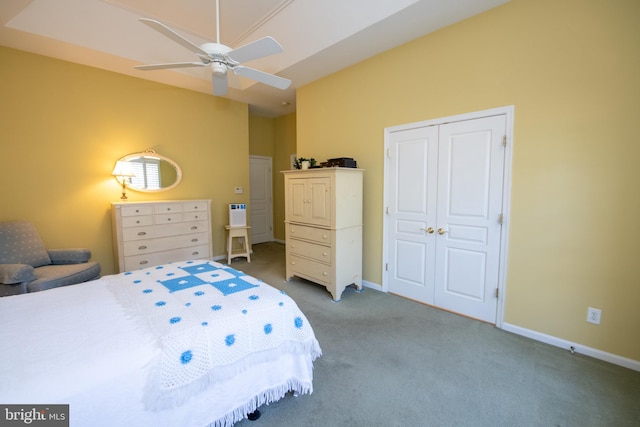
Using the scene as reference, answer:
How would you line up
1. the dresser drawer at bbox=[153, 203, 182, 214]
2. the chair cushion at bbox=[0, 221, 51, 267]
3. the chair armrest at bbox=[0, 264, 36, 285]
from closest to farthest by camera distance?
1. the chair armrest at bbox=[0, 264, 36, 285]
2. the chair cushion at bbox=[0, 221, 51, 267]
3. the dresser drawer at bbox=[153, 203, 182, 214]

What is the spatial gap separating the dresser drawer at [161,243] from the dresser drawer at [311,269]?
1.60m

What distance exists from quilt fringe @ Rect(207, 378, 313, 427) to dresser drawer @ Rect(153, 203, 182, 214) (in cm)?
319

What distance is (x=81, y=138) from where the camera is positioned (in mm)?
3674

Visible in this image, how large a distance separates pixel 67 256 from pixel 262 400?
10.3 feet

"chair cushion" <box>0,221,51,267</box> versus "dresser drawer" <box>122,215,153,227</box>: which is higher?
"dresser drawer" <box>122,215,153,227</box>

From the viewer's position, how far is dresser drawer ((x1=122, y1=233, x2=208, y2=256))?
3711 mm

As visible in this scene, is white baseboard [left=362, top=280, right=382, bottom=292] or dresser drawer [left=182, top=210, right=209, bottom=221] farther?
dresser drawer [left=182, top=210, right=209, bottom=221]

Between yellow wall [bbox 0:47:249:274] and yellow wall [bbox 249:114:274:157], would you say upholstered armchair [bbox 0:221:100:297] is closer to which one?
yellow wall [bbox 0:47:249:274]

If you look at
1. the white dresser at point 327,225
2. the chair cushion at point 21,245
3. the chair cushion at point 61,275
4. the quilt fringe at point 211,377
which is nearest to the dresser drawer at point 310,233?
the white dresser at point 327,225

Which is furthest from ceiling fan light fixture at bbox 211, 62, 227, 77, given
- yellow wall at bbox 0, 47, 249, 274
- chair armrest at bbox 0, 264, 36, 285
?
yellow wall at bbox 0, 47, 249, 274

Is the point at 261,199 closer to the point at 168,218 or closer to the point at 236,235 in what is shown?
the point at 236,235

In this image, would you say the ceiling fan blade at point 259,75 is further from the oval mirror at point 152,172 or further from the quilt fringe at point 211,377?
the oval mirror at point 152,172

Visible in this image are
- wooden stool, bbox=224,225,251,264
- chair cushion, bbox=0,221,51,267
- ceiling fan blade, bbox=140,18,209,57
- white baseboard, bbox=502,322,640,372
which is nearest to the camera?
ceiling fan blade, bbox=140,18,209,57

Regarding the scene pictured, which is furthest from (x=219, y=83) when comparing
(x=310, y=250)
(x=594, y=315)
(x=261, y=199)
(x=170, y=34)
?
(x=261, y=199)
